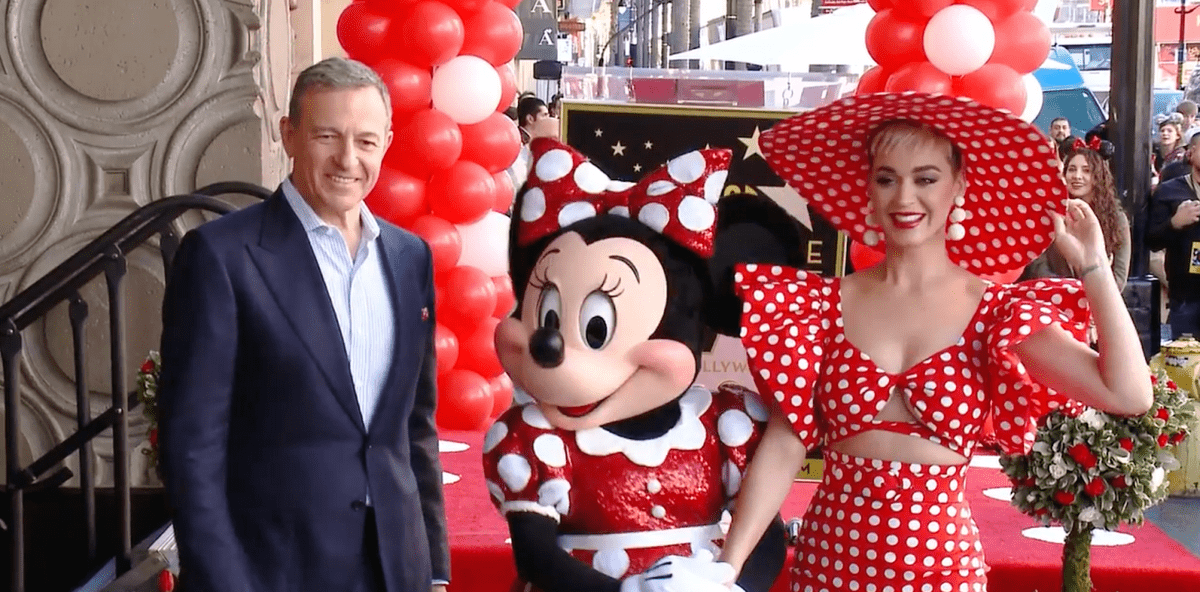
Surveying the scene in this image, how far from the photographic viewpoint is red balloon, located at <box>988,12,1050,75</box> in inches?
215

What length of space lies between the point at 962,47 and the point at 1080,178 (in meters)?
1.19

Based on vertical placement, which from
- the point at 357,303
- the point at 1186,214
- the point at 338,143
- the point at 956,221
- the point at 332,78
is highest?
the point at 332,78

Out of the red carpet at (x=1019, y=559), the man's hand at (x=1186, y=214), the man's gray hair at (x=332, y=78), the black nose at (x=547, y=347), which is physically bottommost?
the red carpet at (x=1019, y=559)

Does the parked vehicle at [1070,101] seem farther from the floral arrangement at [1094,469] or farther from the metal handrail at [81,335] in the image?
the metal handrail at [81,335]

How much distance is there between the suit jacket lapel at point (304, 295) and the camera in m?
2.16

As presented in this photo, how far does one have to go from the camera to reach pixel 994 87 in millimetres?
5371

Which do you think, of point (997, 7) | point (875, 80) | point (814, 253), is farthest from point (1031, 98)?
point (814, 253)

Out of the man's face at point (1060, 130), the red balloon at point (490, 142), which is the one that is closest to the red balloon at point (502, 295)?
the red balloon at point (490, 142)

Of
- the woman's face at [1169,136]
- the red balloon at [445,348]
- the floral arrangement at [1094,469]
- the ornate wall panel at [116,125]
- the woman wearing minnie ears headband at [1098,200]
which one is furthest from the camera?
the woman's face at [1169,136]

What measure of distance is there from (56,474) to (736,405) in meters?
2.64

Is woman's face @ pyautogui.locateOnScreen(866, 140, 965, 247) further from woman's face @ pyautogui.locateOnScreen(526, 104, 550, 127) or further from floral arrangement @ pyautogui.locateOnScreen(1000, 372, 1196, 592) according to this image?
woman's face @ pyautogui.locateOnScreen(526, 104, 550, 127)

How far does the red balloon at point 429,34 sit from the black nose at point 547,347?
338cm

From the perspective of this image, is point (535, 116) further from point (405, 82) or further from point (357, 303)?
point (357, 303)

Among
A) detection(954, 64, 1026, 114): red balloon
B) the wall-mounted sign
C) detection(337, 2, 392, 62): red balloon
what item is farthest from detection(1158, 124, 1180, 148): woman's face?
detection(337, 2, 392, 62): red balloon
